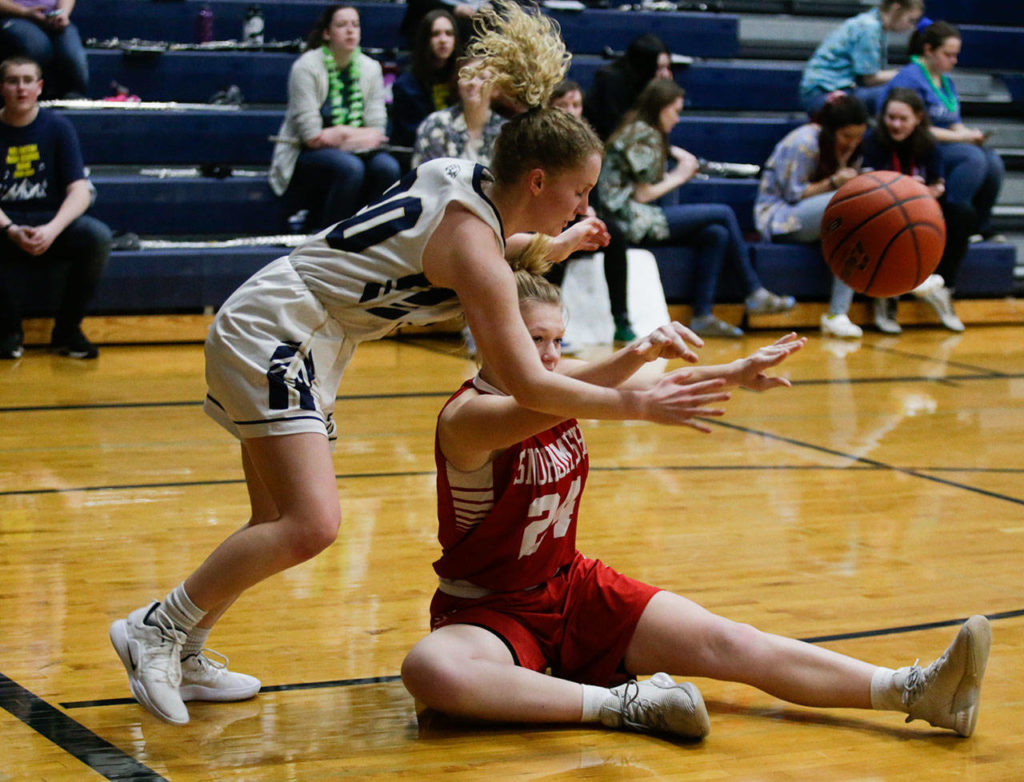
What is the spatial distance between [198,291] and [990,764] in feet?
16.0

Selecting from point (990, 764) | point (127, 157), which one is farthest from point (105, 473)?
point (127, 157)

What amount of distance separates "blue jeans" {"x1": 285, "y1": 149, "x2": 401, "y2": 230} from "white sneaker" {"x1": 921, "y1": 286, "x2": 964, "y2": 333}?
309cm

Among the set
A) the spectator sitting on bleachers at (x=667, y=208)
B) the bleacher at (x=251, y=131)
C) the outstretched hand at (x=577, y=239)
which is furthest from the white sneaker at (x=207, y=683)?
the spectator sitting on bleachers at (x=667, y=208)

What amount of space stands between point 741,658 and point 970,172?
5.98 metres

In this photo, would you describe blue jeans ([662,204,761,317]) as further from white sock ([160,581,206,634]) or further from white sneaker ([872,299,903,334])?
white sock ([160,581,206,634])

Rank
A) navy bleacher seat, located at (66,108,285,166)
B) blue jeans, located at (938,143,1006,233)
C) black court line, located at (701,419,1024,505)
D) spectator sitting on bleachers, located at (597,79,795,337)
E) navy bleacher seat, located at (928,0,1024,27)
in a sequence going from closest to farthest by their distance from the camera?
black court line, located at (701,419,1024,505)
navy bleacher seat, located at (66,108,285,166)
spectator sitting on bleachers, located at (597,79,795,337)
blue jeans, located at (938,143,1006,233)
navy bleacher seat, located at (928,0,1024,27)

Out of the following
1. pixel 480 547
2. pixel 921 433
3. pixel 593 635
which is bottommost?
pixel 921 433

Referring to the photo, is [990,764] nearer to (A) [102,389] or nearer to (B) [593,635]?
(B) [593,635]

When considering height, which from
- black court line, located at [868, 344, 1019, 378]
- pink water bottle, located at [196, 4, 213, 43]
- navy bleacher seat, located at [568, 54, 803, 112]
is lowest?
black court line, located at [868, 344, 1019, 378]

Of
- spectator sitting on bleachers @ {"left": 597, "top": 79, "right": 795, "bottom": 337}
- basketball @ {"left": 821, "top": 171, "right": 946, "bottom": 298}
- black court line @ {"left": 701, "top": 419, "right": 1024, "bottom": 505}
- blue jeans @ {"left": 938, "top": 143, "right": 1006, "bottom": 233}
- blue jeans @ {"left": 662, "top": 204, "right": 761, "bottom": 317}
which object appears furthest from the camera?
blue jeans @ {"left": 938, "top": 143, "right": 1006, "bottom": 233}

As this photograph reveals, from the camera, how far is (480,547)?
229cm

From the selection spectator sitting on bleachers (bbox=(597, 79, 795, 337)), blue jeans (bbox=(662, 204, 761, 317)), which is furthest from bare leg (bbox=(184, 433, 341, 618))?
blue jeans (bbox=(662, 204, 761, 317))

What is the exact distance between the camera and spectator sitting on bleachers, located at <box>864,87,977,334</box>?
23.6ft

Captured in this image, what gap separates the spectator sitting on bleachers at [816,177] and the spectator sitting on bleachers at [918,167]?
179 mm
